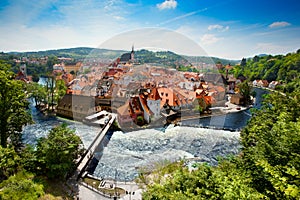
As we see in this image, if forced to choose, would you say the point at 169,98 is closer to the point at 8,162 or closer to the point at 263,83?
the point at 8,162

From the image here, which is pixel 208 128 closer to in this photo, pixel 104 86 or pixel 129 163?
pixel 129 163

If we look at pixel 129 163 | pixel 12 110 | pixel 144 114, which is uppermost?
pixel 12 110

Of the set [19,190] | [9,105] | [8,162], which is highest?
[9,105]

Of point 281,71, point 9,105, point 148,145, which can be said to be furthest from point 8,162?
point 281,71

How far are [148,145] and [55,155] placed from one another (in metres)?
7.36

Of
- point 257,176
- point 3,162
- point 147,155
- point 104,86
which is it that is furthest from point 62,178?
point 104,86

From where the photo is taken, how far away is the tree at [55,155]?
9.37 metres

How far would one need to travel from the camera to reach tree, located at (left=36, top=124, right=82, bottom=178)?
9.37 m

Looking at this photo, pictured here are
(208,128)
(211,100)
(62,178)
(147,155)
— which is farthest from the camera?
(211,100)

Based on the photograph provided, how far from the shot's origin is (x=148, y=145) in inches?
595

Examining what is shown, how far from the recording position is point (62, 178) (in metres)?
9.86

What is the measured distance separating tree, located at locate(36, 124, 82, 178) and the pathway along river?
94.2 inches

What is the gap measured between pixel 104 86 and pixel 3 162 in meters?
19.5

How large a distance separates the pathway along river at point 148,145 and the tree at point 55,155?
2392 millimetres
